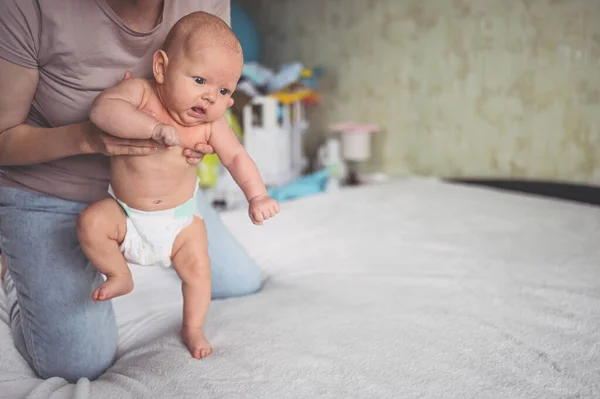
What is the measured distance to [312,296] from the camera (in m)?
1.40

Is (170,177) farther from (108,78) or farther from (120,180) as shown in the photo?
(108,78)

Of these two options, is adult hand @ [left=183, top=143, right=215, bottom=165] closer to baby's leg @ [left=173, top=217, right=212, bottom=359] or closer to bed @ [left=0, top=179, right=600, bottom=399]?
baby's leg @ [left=173, top=217, right=212, bottom=359]

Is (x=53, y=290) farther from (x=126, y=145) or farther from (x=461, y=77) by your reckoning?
(x=461, y=77)

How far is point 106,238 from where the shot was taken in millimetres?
1035

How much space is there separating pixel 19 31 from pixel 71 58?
102mm

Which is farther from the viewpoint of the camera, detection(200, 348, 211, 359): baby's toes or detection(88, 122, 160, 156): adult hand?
detection(200, 348, 211, 359): baby's toes

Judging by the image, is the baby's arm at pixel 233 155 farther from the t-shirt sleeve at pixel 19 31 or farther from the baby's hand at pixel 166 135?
the t-shirt sleeve at pixel 19 31

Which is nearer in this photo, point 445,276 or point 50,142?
point 50,142

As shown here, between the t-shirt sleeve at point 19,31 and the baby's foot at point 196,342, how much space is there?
61 cm

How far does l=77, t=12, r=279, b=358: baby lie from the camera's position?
2.99 ft

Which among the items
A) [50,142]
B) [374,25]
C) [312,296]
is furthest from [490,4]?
[50,142]

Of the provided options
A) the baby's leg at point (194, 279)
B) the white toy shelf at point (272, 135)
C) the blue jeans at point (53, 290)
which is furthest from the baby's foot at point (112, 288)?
the white toy shelf at point (272, 135)

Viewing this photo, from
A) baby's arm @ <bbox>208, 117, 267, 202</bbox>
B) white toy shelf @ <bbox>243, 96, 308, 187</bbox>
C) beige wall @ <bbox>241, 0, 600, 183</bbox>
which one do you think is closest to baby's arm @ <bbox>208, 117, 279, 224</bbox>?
baby's arm @ <bbox>208, 117, 267, 202</bbox>

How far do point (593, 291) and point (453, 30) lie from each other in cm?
189
